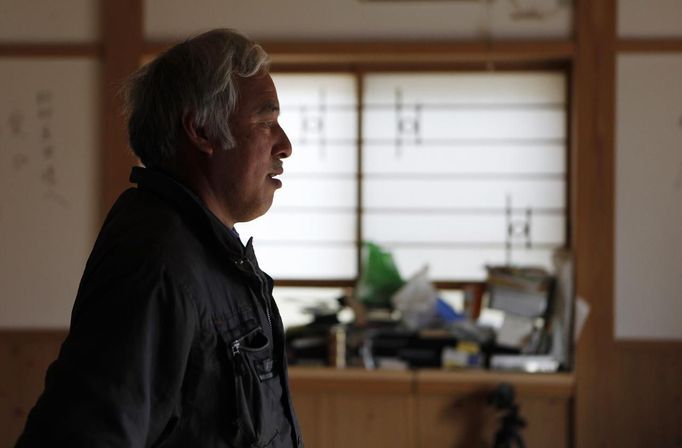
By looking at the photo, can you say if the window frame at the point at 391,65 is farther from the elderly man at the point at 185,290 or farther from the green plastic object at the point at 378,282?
the elderly man at the point at 185,290

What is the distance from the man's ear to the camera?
1329mm

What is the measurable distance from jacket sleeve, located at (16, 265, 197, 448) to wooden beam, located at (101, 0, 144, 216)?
3019 mm

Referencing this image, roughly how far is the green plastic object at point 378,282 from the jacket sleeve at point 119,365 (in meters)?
3.02

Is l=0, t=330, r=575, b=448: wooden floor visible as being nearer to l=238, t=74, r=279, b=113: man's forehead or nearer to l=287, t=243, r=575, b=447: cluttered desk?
l=287, t=243, r=575, b=447: cluttered desk

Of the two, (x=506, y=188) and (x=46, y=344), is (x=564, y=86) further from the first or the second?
(x=46, y=344)

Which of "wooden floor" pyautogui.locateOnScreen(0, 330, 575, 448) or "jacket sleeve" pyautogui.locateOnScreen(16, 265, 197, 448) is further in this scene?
"wooden floor" pyautogui.locateOnScreen(0, 330, 575, 448)

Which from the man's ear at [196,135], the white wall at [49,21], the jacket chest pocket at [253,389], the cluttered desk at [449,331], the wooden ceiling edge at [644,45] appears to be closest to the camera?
the jacket chest pocket at [253,389]

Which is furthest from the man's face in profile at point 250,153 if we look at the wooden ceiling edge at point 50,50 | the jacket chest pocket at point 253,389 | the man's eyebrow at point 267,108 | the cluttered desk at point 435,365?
the wooden ceiling edge at point 50,50

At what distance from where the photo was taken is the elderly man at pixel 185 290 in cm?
105

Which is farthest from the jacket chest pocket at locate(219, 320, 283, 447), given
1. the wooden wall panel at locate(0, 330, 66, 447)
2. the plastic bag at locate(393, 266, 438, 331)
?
the wooden wall panel at locate(0, 330, 66, 447)

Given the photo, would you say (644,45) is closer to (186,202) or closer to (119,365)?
(186,202)

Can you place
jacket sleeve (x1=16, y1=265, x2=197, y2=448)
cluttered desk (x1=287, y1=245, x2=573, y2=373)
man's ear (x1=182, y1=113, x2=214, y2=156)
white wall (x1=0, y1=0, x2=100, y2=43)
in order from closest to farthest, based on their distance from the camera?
jacket sleeve (x1=16, y1=265, x2=197, y2=448)
man's ear (x1=182, y1=113, x2=214, y2=156)
cluttered desk (x1=287, y1=245, x2=573, y2=373)
white wall (x1=0, y1=0, x2=100, y2=43)

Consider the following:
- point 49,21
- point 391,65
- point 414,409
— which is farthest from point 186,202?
point 49,21

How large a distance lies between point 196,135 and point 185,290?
0.88 feet
